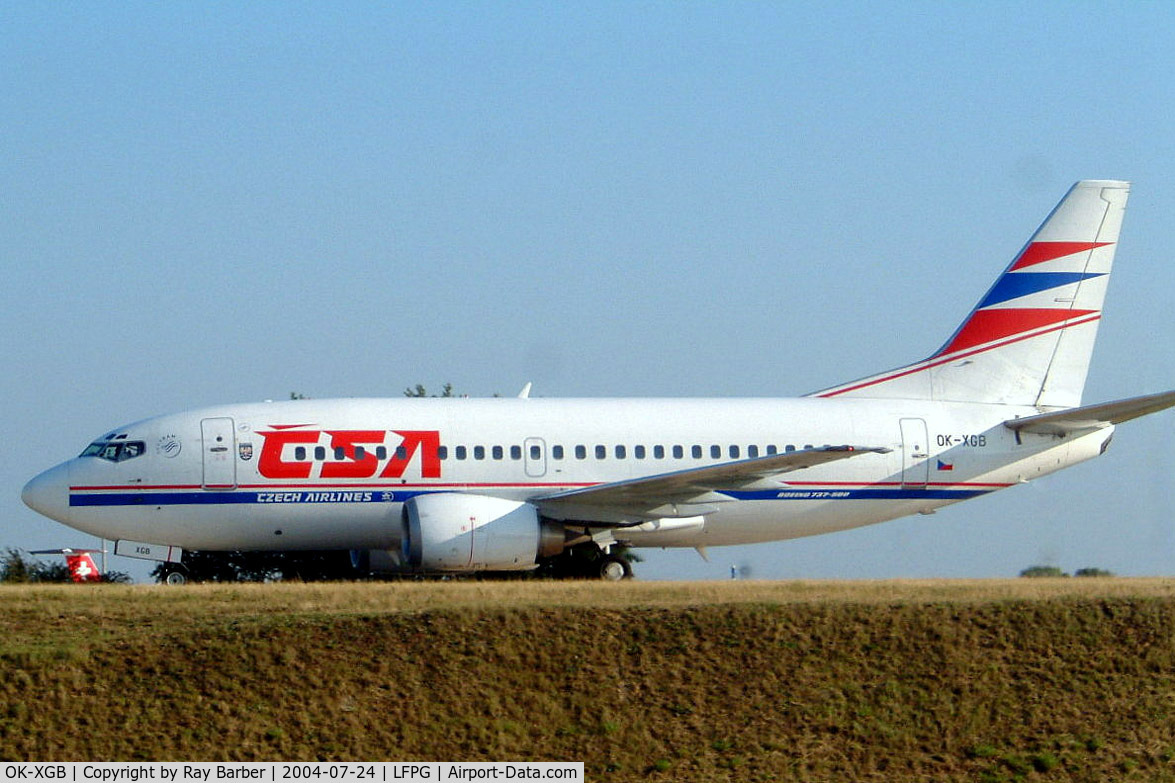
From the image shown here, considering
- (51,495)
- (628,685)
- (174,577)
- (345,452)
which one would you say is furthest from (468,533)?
(628,685)

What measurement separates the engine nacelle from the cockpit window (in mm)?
4846

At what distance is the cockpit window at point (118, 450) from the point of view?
96.2ft

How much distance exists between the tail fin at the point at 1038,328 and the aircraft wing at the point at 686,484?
445cm

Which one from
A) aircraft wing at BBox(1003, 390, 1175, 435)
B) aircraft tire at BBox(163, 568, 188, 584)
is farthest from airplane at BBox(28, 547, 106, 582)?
aircraft wing at BBox(1003, 390, 1175, 435)

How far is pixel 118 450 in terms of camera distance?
1158 inches

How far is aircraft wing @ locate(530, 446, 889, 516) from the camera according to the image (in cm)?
2889

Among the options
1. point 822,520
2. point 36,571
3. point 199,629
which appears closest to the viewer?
point 199,629

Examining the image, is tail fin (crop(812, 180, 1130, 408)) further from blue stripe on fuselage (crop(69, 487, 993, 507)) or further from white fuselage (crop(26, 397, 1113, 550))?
blue stripe on fuselage (crop(69, 487, 993, 507))

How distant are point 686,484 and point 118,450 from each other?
33.1 ft

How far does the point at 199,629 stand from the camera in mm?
20812

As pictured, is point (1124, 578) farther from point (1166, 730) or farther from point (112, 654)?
point (112, 654)

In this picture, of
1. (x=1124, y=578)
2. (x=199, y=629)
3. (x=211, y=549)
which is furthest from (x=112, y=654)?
(x=1124, y=578)

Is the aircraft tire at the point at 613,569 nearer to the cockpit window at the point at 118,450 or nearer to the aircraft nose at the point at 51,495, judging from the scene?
the cockpit window at the point at 118,450

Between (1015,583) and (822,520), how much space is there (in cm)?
573
